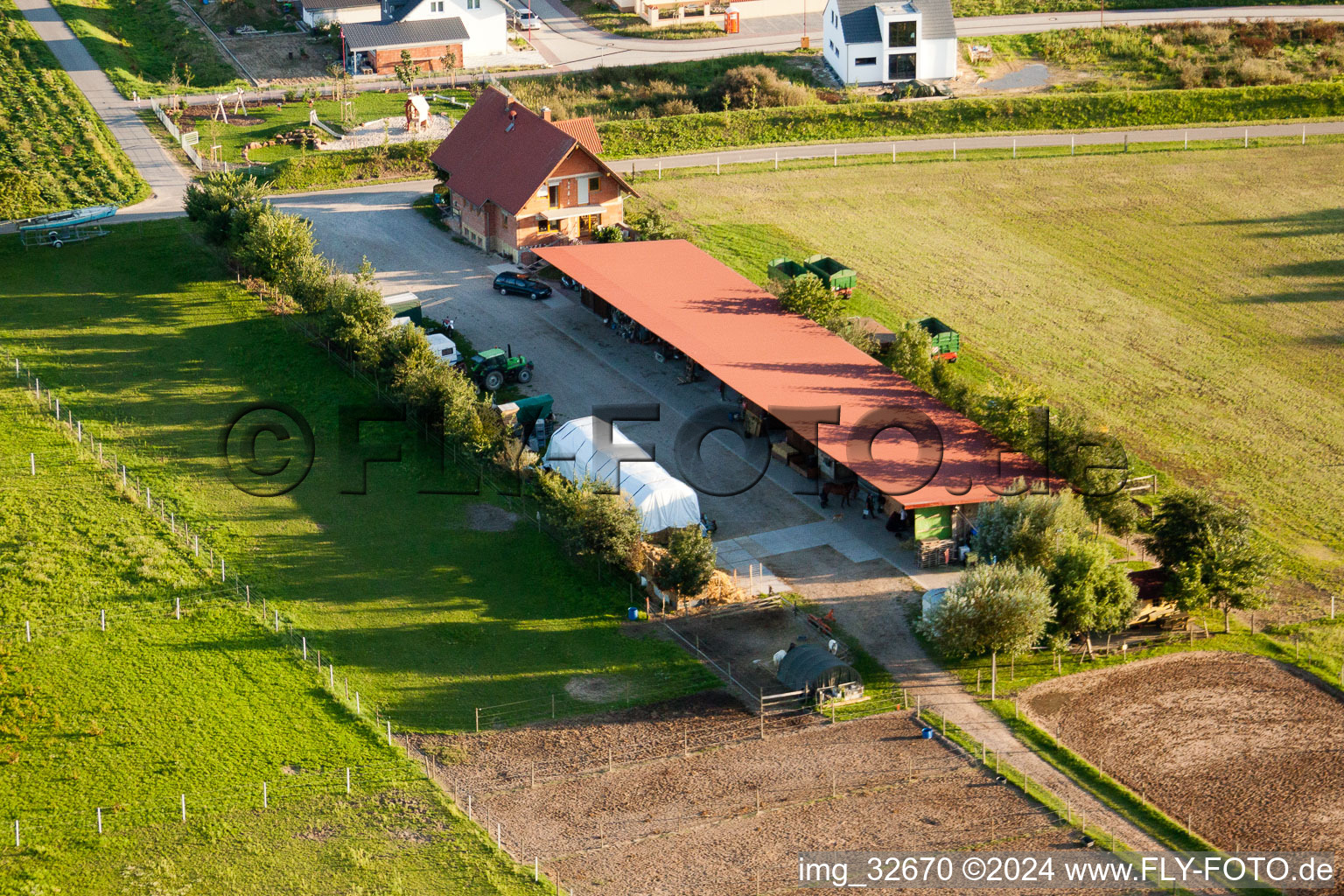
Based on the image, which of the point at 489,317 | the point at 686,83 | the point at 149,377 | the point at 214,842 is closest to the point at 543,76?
the point at 686,83

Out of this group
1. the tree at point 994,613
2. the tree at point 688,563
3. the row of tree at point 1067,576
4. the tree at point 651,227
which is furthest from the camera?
the tree at point 651,227

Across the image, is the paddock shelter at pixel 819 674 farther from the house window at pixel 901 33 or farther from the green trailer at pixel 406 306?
the house window at pixel 901 33

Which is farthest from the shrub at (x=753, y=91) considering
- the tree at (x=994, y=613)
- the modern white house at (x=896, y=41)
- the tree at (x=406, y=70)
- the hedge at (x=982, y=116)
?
the tree at (x=994, y=613)

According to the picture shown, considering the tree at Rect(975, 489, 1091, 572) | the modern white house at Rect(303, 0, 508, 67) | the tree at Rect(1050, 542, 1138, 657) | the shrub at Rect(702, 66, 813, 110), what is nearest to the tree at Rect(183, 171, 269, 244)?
the modern white house at Rect(303, 0, 508, 67)

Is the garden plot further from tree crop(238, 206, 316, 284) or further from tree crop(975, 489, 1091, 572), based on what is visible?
tree crop(238, 206, 316, 284)

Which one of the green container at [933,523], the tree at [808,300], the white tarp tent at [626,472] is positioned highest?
the tree at [808,300]

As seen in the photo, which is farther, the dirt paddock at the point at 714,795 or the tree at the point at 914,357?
the tree at the point at 914,357

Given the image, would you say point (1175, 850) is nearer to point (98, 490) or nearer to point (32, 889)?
point (32, 889)

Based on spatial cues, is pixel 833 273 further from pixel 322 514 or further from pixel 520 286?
pixel 322 514
